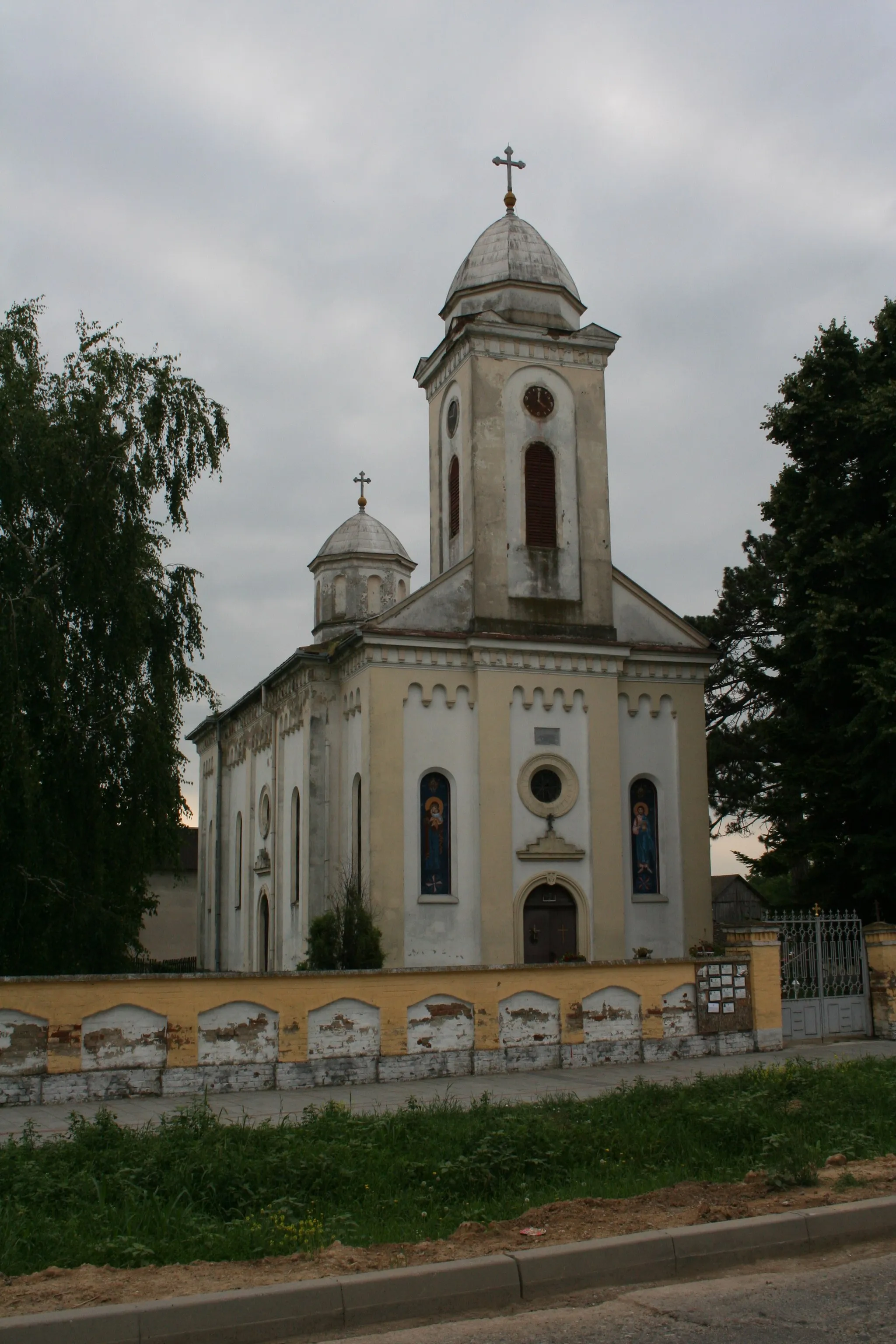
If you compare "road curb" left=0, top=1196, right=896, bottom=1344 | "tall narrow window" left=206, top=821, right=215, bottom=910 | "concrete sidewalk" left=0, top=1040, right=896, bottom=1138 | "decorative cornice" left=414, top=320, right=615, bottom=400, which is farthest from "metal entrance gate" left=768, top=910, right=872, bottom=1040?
"tall narrow window" left=206, top=821, right=215, bottom=910

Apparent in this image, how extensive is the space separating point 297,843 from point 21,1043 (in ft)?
51.7

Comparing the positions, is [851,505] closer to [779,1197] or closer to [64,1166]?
[779,1197]

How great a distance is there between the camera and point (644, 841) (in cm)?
2678

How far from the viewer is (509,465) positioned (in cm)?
2712

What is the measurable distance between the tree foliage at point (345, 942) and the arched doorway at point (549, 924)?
125 inches

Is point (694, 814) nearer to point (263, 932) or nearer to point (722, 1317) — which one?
point (263, 932)

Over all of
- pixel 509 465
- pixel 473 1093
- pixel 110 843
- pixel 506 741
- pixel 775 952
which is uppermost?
pixel 509 465

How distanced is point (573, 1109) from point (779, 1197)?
3.34 metres

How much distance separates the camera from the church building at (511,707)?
25000 millimetres

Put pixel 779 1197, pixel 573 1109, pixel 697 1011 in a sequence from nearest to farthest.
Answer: pixel 779 1197 < pixel 573 1109 < pixel 697 1011

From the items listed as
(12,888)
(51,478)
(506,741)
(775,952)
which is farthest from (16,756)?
(775,952)

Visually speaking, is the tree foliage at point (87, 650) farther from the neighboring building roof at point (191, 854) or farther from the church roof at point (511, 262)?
the neighboring building roof at point (191, 854)

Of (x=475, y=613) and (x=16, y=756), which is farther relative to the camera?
(x=475, y=613)

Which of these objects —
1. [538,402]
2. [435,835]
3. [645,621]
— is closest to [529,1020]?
[435,835]
